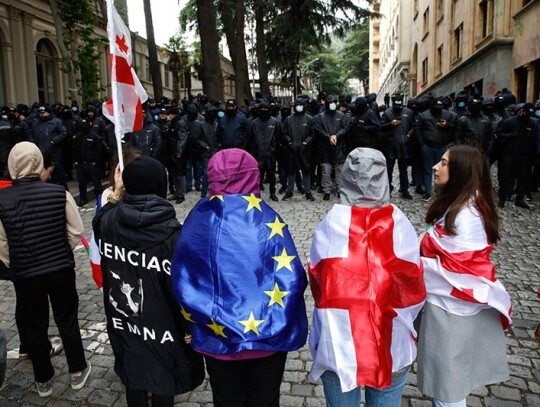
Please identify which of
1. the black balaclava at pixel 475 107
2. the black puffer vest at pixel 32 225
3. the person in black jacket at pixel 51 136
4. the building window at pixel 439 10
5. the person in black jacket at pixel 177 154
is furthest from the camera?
the building window at pixel 439 10

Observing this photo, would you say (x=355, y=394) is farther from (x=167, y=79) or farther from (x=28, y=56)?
(x=167, y=79)

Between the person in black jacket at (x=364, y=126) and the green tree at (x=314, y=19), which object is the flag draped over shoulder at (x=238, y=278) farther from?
the green tree at (x=314, y=19)

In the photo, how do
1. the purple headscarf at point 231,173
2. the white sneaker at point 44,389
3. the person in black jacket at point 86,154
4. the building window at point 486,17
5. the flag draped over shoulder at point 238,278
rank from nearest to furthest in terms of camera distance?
the flag draped over shoulder at point 238,278, the purple headscarf at point 231,173, the white sneaker at point 44,389, the person in black jacket at point 86,154, the building window at point 486,17

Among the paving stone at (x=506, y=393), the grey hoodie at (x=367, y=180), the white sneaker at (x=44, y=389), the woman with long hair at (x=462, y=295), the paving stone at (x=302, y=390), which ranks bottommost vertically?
the paving stone at (x=506, y=393)

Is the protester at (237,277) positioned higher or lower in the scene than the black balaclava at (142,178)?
lower

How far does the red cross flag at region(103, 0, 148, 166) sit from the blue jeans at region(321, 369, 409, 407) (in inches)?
115

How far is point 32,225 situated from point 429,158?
27.9ft

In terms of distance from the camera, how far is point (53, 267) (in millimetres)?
3430

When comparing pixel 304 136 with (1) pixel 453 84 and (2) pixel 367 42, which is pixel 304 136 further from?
(2) pixel 367 42

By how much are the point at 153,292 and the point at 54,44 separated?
25881mm

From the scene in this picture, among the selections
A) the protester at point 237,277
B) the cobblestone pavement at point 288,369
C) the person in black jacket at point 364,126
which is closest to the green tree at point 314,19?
the person in black jacket at point 364,126

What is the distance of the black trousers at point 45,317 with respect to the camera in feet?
11.4

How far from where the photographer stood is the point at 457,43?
26.5 m

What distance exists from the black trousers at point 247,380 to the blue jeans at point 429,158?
27.8ft
